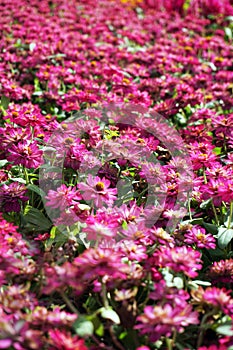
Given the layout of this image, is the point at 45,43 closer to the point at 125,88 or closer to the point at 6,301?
the point at 125,88

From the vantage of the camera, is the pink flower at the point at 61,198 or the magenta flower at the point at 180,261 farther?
the pink flower at the point at 61,198

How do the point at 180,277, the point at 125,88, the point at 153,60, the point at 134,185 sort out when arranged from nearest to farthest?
the point at 180,277, the point at 134,185, the point at 125,88, the point at 153,60

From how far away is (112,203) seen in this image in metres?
1.62

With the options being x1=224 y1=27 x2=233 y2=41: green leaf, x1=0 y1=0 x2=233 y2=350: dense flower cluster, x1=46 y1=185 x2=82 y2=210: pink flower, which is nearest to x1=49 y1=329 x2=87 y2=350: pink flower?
x1=0 y1=0 x2=233 y2=350: dense flower cluster

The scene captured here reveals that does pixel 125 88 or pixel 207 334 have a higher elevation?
pixel 125 88

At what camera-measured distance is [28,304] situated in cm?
123

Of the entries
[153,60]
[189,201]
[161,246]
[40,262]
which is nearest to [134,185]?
[189,201]

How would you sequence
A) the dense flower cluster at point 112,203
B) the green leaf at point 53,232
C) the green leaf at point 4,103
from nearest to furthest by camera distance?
the dense flower cluster at point 112,203 → the green leaf at point 53,232 → the green leaf at point 4,103

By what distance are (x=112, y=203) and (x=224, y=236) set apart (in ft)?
1.18

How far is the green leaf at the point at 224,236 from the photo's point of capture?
1.58 metres

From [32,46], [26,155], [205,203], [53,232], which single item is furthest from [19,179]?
[32,46]

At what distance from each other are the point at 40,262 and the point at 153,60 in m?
2.07

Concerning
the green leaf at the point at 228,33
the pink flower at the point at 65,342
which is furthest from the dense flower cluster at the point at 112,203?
the green leaf at the point at 228,33

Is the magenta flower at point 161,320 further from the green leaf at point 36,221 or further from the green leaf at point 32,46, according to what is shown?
the green leaf at point 32,46
